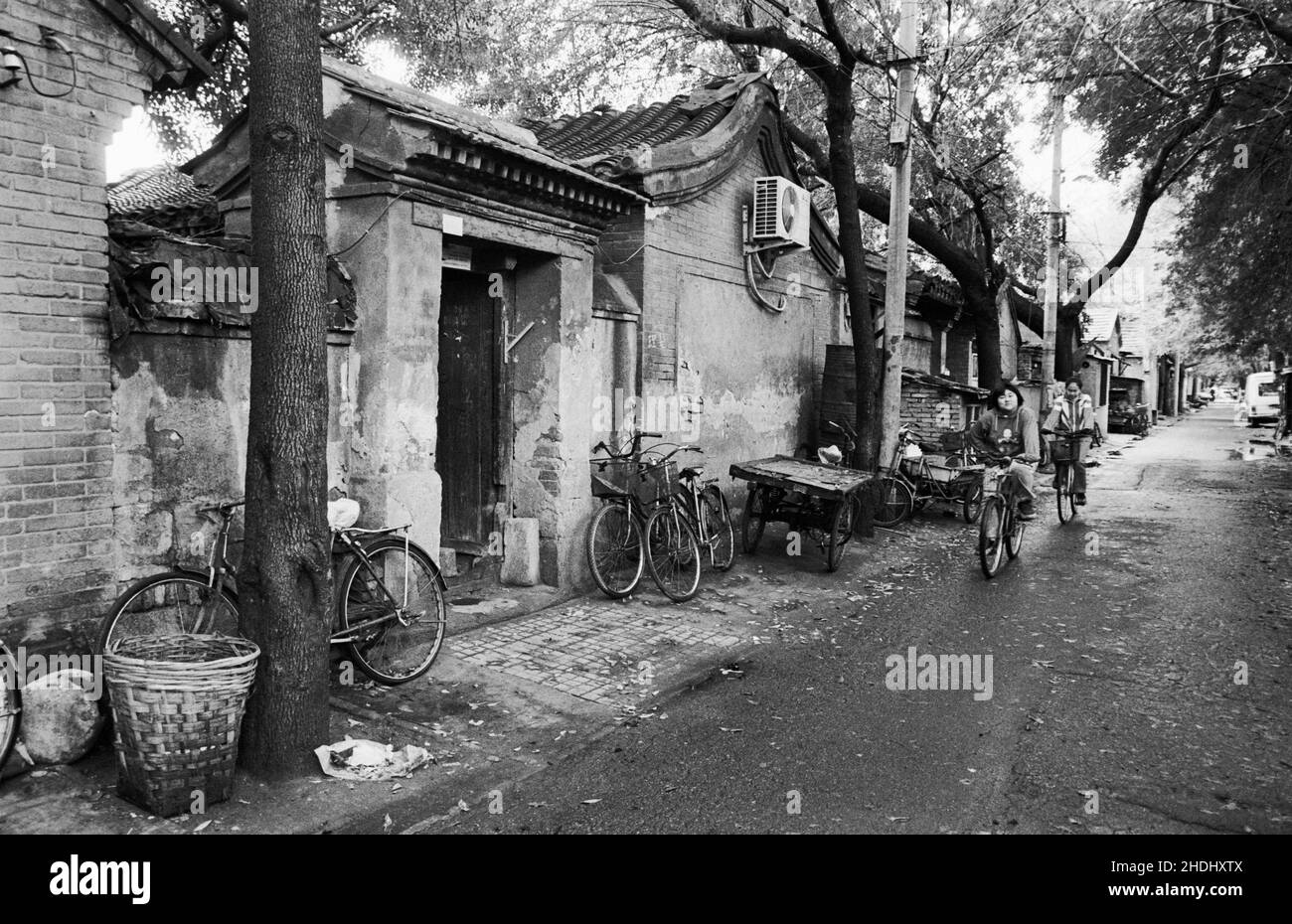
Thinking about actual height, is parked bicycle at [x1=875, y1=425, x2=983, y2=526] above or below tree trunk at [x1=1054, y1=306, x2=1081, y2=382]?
below

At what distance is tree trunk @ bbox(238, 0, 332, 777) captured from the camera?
4324mm

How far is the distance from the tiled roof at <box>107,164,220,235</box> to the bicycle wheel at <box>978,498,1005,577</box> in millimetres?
7952

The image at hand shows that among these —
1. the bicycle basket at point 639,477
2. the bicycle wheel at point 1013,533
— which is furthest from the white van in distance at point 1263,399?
the bicycle basket at point 639,477

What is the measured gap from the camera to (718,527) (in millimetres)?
9547

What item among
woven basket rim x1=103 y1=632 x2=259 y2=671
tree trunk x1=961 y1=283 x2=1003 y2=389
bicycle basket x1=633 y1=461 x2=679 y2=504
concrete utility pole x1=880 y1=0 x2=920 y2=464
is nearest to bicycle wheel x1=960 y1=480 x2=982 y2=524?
concrete utility pole x1=880 y1=0 x2=920 y2=464

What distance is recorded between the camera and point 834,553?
9781mm

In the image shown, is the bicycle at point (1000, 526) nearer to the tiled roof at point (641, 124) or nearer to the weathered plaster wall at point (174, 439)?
the tiled roof at point (641, 124)

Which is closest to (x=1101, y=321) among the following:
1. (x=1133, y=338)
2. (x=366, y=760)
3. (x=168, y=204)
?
(x=1133, y=338)

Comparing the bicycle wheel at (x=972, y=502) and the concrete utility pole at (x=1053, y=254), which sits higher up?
the concrete utility pole at (x=1053, y=254)

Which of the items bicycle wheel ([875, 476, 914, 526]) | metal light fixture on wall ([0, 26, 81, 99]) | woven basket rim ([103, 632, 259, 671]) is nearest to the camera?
woven basket rim ([103, 632, 259, 671])

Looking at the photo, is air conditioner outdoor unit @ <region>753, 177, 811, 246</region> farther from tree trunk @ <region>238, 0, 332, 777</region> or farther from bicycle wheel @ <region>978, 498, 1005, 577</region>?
tree trunk @ <region>238, 0, 332, 777</region>

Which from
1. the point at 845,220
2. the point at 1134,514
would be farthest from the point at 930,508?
the point at 845,220

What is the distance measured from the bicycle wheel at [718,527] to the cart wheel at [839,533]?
104cm

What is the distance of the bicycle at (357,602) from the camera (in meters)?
4.97
